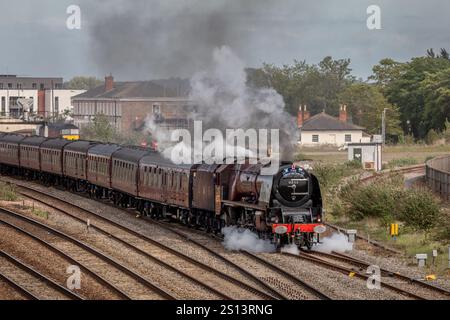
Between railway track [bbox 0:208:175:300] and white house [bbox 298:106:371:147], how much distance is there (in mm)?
67714

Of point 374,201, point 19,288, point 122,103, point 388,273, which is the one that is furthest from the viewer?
point 122,103

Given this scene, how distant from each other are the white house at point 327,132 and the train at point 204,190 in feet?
178

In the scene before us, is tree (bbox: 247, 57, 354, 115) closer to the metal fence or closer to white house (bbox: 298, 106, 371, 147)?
white house (bbox: 298, 106, 371, 147)

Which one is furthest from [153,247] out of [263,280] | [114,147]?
[114,147]

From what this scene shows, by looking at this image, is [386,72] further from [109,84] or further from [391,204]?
[391,204]

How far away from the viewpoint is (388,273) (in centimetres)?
2536

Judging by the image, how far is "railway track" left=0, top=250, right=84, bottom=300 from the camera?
22322 millimetres

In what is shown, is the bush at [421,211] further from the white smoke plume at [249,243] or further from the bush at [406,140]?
the bush at [406,140]

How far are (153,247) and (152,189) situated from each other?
26.4 feet

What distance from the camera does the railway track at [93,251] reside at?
23059mm

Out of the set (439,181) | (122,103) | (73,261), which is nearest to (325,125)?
(122,103)

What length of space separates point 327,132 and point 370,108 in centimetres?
1073

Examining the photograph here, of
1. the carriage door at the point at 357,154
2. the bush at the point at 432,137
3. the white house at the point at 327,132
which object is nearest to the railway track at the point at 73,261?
the carriage door at the point at 357,154
